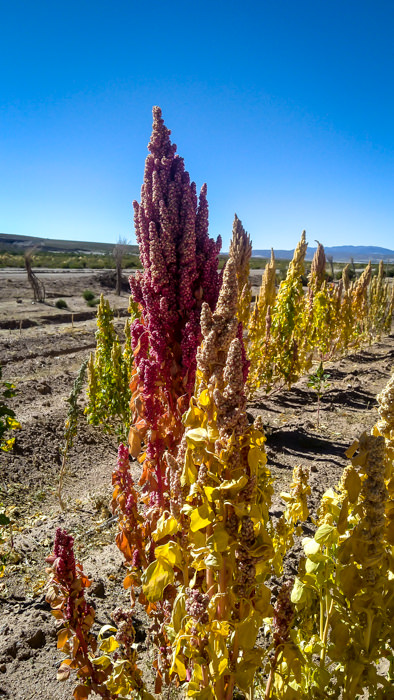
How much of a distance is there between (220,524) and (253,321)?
6541 mm

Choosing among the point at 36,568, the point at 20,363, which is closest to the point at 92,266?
the point at 20,363

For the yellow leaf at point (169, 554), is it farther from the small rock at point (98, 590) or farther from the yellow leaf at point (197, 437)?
the small rock at point (98, 590)

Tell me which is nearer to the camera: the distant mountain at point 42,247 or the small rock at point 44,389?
the small rock at point 44,389

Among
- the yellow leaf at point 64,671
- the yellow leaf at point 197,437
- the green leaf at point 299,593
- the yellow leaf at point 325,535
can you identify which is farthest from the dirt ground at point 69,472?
the yellow leaf at point 197,437

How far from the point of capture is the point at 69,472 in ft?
15.2

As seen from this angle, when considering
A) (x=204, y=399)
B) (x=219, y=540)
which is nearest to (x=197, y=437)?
(x=204, y=399)

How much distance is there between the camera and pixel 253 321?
7.40 meters

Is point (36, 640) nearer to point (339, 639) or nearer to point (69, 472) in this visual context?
point (339, 639)

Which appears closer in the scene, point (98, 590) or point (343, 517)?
point (343, 517)

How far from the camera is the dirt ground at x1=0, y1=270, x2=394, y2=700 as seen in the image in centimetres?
220

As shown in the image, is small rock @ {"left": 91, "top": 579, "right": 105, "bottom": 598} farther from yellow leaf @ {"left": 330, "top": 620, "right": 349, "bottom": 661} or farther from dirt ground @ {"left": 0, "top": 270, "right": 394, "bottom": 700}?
yellow leaf @ {"left": 330, "top": 620, "right": 349, "bottom": 661}

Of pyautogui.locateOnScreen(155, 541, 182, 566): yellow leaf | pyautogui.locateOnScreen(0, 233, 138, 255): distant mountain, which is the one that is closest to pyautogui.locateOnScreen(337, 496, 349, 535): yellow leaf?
pyautogui.locateOnScreen(155, 541, 182, 566): yellow leaf

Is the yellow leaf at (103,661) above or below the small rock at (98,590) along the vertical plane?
above

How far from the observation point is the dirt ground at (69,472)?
2.20 m
